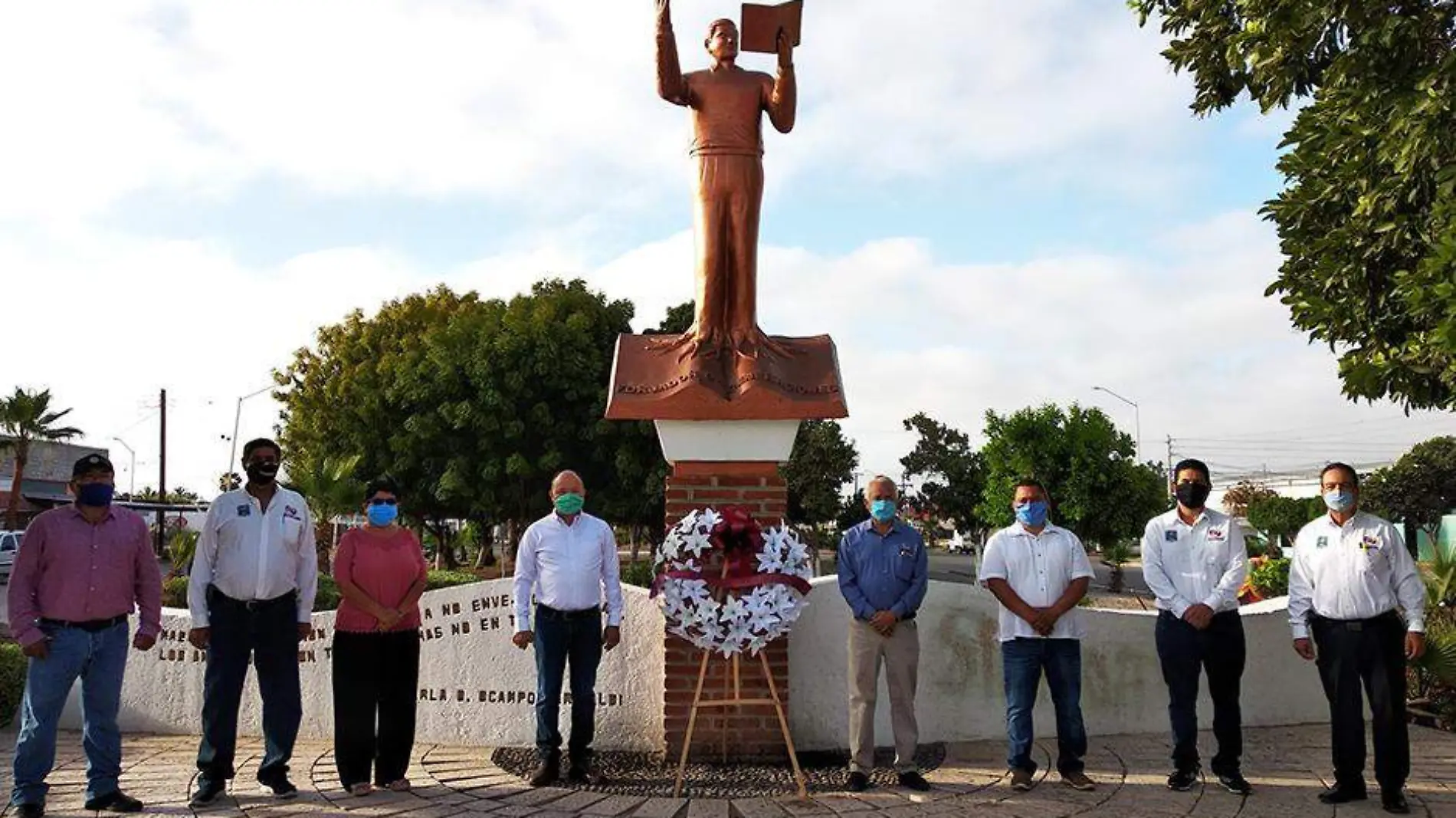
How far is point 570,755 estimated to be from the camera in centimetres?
569

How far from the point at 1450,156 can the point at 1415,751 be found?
349cm

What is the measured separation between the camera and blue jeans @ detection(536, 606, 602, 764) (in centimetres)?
564

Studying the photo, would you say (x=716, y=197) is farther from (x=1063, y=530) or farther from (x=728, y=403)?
(x=1063, y=530)

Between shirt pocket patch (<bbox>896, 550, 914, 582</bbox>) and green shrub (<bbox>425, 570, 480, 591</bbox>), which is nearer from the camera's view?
shirt pocket patch (<bbox>896, 550, 914, 582</bbox>)

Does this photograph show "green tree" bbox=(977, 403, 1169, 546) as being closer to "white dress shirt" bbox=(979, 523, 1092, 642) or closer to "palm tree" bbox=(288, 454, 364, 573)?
"palm tree" bbox=(288, 454, 364, 573)

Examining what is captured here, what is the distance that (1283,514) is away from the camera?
40469 millimetres

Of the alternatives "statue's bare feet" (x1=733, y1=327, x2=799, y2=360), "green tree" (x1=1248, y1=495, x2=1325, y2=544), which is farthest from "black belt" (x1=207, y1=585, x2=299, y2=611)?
"green tree" (x1=1248, y1=495, x2=1325, y2=544)

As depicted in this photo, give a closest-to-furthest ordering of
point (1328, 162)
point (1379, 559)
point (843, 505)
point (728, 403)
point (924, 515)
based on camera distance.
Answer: point (1379, 559) → point (728, 403) → point (1328, 162) → point (843, 505) → point (924, 515)

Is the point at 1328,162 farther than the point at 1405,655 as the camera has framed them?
Yes

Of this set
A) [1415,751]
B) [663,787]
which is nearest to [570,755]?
[663,787]

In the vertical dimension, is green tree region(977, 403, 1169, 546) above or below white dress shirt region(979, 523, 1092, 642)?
above

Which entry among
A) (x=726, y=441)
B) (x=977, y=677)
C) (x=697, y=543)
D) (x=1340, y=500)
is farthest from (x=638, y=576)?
(x=1340, y=500)

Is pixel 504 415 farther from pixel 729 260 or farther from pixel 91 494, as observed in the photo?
pixel 91 494

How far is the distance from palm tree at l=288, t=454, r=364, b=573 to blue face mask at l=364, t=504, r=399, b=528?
54.8 feet
